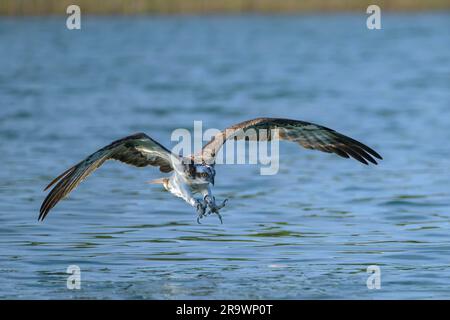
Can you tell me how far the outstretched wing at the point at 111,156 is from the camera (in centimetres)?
1059

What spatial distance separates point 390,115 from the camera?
25.2 meters

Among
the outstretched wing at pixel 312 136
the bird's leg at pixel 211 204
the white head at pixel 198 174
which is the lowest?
the bird's leg at pixel 211 204

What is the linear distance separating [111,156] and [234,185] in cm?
604

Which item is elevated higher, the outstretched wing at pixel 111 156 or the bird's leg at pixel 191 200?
the outstretched wing at pixel 111 156

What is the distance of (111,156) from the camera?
440 inches

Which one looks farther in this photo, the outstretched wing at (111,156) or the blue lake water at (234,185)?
the blue lake water at (234,185)

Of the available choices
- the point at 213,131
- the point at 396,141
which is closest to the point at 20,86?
the point at 213,131

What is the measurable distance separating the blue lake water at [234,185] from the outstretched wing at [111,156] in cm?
86

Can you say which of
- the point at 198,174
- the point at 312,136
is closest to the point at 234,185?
the point at 312,136

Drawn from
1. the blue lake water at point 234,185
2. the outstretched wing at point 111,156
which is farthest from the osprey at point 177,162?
the blue lake water at point 234,185

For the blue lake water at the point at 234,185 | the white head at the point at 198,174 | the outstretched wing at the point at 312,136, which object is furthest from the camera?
the outstretched wing at the point at 312,136

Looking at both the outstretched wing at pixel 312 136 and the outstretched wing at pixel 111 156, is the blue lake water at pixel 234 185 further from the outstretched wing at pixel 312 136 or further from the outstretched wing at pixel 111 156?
the outstretched wing at pixel 312 136

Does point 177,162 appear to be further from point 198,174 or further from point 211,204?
point 211,204

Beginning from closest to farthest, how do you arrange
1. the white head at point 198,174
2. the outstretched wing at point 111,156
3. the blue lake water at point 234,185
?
the outstretched wing at point 111,156 → the white head at point 198,174 → the blue lake water at point 234,185
